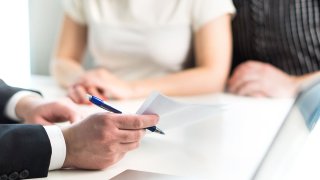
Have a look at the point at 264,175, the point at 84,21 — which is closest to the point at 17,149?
the point at 264,175

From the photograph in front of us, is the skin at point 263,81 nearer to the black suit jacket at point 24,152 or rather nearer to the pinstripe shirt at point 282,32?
the pinstripe shirt at point 282,32

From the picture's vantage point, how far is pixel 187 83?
1.36 m

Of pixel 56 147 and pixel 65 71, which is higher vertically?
pixel 56 147

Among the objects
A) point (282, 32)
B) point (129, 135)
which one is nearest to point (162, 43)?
point (282, 32)

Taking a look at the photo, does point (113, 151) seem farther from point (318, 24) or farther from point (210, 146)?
point (318, 24)

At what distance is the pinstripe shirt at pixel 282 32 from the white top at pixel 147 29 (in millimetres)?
86

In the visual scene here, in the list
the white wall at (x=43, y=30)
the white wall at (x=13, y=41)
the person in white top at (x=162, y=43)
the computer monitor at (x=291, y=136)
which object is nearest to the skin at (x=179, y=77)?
the person in white top at (x=162, y=43)

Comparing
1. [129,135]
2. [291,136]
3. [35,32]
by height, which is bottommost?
[35,32]

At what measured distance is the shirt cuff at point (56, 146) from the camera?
70 cm

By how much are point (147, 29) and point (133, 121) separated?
731 millimetres

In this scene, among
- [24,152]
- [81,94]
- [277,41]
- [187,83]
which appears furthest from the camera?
[277,41]

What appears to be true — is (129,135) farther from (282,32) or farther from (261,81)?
(282,32)

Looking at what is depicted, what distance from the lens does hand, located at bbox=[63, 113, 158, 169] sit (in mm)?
696

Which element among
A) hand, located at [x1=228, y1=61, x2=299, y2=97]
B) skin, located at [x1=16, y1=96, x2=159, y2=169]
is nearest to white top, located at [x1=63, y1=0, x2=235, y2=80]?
hand, located at [x1=228, y1=61, x2=299, y2=97]
